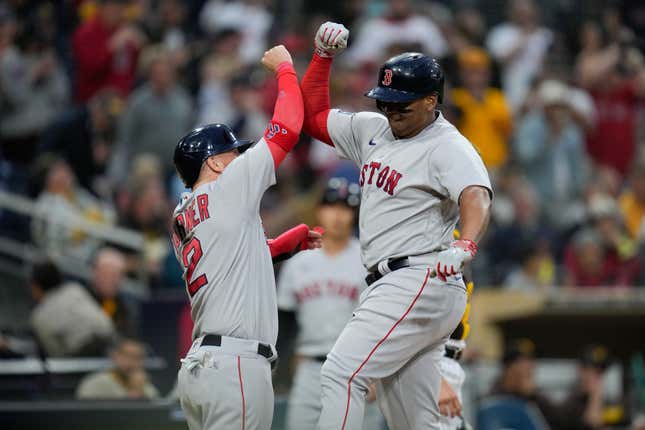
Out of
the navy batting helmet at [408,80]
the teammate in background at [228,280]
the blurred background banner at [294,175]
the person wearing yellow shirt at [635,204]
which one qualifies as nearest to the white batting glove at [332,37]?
the navy batting helmet at [408,80]

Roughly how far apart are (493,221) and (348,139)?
6285 millimetres

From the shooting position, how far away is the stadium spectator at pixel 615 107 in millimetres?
13453

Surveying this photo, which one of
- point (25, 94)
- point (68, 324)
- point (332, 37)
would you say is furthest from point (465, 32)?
point (332, 37)

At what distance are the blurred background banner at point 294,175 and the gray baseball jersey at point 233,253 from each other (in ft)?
8.12

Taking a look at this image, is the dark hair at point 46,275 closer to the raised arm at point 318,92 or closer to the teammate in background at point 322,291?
the teammate in background at point 322,291

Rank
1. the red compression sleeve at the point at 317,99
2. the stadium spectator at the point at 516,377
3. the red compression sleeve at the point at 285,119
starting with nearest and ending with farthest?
the red compression sleeve at the point at 285,119
the red compression sleeve at the point at 317,99
the stadium spectator at the point at 516,377

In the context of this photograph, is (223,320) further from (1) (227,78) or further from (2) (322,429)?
(1) (227,78)

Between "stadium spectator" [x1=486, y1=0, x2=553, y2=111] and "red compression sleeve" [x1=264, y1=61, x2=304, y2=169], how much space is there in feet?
27.1

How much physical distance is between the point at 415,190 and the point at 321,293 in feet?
7.37

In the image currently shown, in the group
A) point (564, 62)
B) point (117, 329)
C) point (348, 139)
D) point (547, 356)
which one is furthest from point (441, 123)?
point (564, 62)

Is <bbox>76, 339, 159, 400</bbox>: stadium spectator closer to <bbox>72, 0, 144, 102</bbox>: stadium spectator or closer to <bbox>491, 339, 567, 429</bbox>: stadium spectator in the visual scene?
<bbox>491, 339, 567, 429</bbox>: stadium spectator

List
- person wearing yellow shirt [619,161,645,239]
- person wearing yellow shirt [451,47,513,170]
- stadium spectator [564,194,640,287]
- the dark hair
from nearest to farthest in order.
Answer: the dark hair < stadium spectator [564,194,640,287] < person wearing yellow shirt [619,161,645,239] < person wearing yellow shirt [451,47,513,170]

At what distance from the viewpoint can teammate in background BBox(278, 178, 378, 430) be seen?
23.4 ft

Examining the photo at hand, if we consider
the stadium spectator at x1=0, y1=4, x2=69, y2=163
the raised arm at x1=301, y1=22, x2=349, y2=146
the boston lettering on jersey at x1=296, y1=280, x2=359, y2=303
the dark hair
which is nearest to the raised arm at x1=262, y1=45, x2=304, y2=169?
the raised arm at x1=301, y1=22, x2=349, y2=146
